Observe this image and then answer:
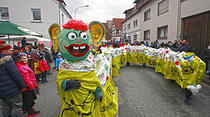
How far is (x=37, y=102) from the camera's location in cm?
378

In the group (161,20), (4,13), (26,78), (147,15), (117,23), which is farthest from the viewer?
(117,23)

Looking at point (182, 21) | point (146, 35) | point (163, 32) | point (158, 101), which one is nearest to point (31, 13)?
point (146, 35)

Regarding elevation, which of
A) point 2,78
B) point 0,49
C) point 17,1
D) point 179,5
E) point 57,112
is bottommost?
point 57,112

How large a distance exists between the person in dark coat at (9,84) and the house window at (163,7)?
12545 mm

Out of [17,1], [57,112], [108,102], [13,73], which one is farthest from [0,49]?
[17,1]

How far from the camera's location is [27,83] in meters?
2.78

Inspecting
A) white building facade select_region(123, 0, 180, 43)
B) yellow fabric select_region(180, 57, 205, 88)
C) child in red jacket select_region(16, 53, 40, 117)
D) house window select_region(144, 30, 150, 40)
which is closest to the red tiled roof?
white building facade select_region(123, 0, 180, 43)

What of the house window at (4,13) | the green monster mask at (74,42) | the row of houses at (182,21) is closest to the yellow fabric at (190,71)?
the green monster mask at (74,42)

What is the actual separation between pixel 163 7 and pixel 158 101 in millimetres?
11272

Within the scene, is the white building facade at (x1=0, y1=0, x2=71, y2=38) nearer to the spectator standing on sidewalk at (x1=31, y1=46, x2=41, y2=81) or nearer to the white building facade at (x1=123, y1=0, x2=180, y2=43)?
the spectator standing on sidewalk at (x1=31, y1=46, x2=41, y2=81)

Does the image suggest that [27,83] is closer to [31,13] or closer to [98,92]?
[98,92]

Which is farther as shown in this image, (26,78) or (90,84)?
(26,78)

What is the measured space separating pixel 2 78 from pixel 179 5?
38.1ft

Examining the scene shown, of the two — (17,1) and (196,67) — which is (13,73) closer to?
(196,67)
